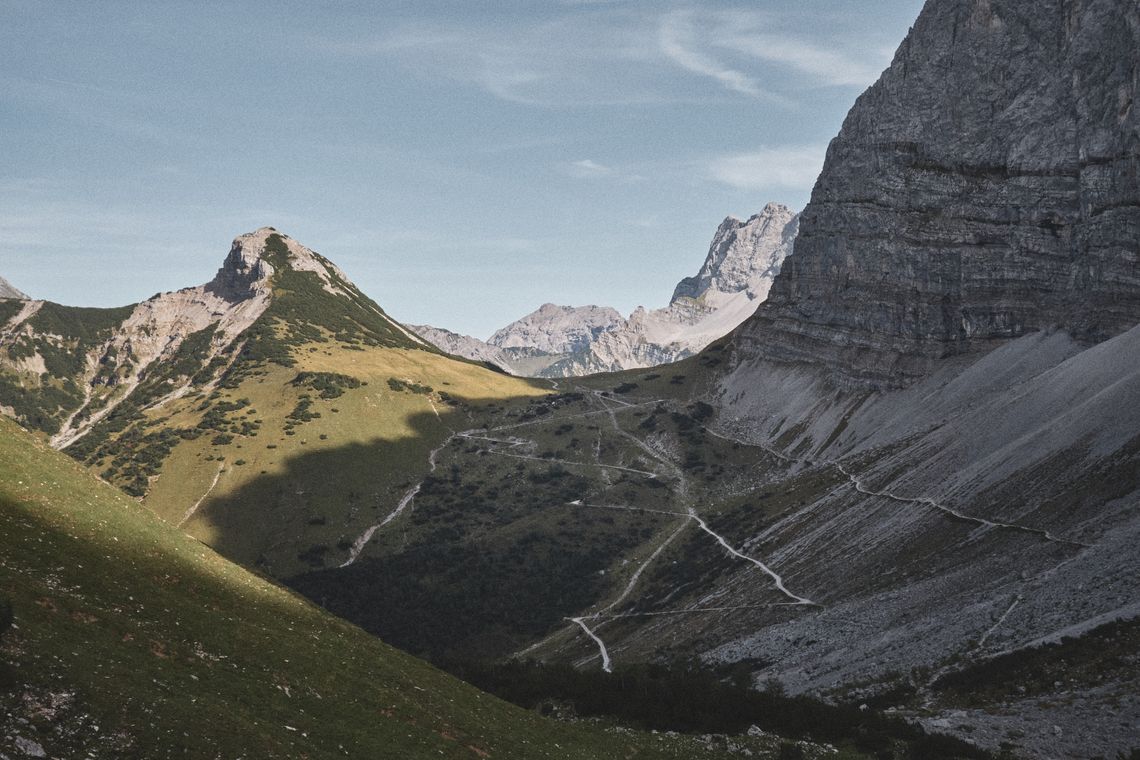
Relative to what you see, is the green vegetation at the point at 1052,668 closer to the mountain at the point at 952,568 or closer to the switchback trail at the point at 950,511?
the mountain at the point at 952,568

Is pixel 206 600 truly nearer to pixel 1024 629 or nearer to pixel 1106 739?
pixel 1106 739

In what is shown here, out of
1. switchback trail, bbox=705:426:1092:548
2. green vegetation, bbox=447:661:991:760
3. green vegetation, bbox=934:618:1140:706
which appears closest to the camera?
green vegetation, bbox=447:661:991:760

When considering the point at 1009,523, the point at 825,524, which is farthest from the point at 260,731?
the point at 825,524

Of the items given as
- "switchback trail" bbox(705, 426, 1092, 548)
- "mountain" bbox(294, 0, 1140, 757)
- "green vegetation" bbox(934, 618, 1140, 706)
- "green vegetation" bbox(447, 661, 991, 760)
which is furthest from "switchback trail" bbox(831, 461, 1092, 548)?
"green vegetation" bbox(447, 661, 991, 760)

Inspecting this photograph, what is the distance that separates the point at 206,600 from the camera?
47.2 m

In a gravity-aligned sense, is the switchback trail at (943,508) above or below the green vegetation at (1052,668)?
above

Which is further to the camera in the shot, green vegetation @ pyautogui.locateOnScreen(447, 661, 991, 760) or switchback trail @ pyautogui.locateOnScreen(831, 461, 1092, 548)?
switchback trail @ pyautogui.locateOnScreen(831, 461, 1092, 548)

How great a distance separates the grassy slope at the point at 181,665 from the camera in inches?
1141

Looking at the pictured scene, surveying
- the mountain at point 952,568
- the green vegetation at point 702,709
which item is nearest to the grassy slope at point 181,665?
the green vegetation at point 702,709

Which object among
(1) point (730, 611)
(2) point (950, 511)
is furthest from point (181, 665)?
(2) point (950, 511)

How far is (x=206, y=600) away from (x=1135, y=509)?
94.3 metres

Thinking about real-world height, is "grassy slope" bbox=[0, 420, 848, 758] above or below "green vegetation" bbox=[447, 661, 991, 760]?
above

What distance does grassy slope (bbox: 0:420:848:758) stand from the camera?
29.0m

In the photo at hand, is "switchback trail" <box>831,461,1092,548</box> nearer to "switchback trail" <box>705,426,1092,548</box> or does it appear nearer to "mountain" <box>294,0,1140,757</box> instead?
"switchback trail" <box>705,426,1092,548</box>
